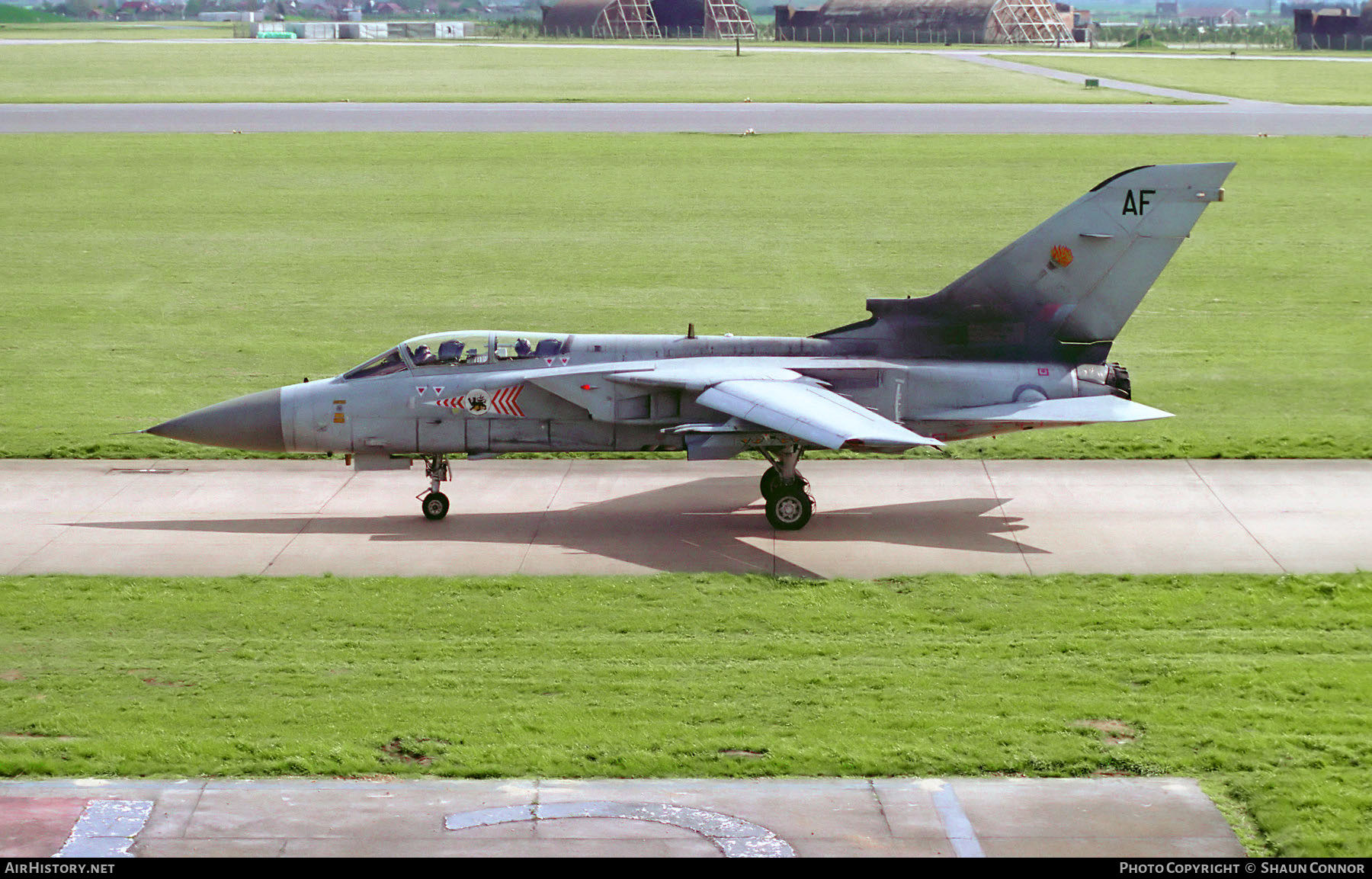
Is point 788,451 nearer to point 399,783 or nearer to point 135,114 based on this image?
point 399,783

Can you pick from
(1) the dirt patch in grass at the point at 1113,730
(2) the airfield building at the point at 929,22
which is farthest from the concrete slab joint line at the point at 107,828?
(2) the airfield building at the point at 929,22

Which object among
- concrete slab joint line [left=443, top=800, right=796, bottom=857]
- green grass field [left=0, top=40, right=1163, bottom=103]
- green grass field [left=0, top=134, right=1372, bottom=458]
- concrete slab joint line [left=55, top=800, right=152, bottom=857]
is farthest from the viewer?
green grass field [left=0, top=40, right=1163, bottom=103]

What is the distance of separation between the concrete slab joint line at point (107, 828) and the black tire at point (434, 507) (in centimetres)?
867

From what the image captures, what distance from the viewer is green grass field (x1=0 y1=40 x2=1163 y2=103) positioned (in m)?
79.8

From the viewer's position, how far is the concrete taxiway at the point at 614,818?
1052cm

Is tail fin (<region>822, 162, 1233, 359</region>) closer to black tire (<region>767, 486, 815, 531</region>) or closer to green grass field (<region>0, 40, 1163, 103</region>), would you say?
black tire (<region>767, 486, 815, 531</region>)

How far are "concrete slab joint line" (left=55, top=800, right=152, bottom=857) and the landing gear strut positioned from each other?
868 centimetres

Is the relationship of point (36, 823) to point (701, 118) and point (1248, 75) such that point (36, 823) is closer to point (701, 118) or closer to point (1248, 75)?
point (701, 118)

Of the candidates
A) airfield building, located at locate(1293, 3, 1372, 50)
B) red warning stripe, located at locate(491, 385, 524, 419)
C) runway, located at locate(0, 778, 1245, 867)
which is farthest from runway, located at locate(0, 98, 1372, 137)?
airfield building, located at locate(1293, 3, 1372, 50)

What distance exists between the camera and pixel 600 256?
126ft

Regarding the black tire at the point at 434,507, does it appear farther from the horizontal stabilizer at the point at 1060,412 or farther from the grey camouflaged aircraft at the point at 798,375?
the horizontal stabilizer at the point at 1060,412

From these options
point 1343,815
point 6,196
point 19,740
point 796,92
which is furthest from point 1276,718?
point 796,92

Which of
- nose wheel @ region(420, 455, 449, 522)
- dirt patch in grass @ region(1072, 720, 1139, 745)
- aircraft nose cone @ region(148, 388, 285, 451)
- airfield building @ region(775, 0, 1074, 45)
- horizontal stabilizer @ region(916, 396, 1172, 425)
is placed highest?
airfield building @ region(775, 0, 1074, 45)

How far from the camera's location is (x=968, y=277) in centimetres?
2028
